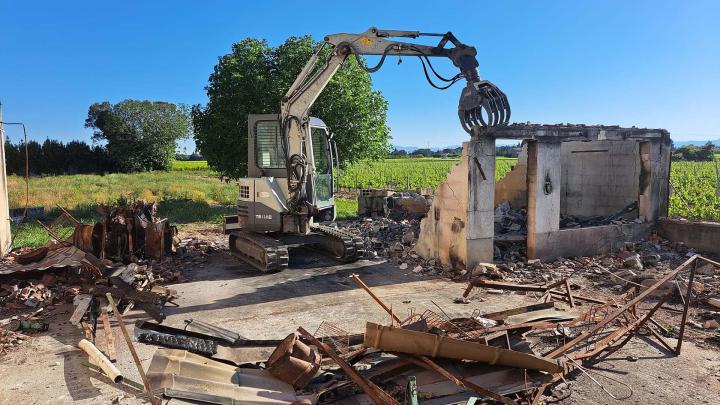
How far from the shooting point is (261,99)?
18.4 metres

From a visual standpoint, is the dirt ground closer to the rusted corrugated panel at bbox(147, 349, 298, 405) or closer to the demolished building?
the rusted corrugated panel at bbox(147, 349, 298, 405)

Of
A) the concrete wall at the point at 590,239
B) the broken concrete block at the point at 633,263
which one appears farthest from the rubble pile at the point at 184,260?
the broken concrete block at the point at 633,263

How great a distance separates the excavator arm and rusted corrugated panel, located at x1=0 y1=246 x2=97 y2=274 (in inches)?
160

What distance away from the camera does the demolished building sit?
32.9ft

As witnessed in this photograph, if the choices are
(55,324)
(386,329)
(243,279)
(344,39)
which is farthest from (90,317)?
(344,39)

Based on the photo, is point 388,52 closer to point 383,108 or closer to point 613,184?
point 613,184

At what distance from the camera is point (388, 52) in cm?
1022

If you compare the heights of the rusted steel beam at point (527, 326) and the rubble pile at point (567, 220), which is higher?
the rubble pile at point (567, 220)

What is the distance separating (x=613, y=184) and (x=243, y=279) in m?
9.78

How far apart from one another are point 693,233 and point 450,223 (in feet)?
19.5

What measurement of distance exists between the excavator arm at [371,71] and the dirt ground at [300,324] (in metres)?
2.22

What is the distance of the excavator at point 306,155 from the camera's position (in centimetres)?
965

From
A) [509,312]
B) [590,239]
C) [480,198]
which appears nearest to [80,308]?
[509,312]

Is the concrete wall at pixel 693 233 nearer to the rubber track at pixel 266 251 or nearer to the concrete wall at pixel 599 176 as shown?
the concrete wall at pixel 599 176
